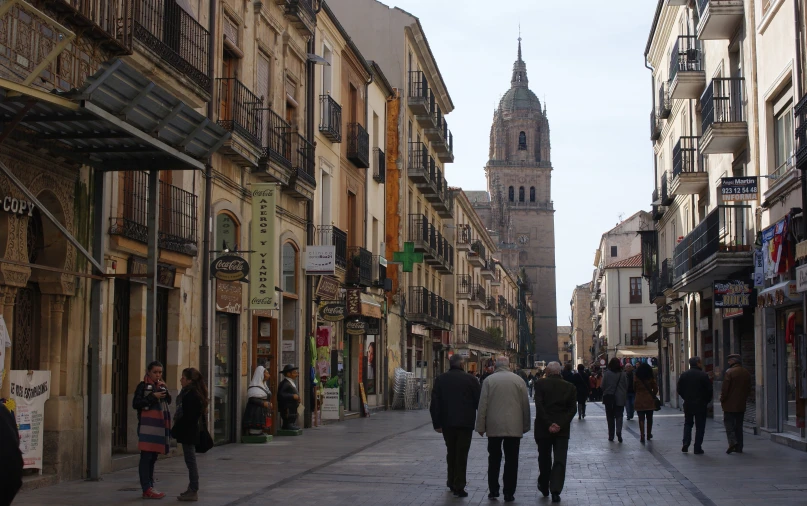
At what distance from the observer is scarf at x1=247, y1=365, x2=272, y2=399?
64.4ft

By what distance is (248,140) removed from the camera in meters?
19.4

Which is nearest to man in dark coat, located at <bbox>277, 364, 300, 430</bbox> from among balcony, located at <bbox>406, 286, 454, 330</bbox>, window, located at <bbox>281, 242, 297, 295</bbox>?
window, located at <bbox>281, 242, 297, 295</bbox>

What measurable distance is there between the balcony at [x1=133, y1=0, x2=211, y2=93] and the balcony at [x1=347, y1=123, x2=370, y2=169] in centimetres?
1156

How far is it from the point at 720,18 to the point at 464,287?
38.0 meters

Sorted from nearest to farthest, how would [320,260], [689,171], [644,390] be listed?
[644,390]
[320,260]
[689,171]

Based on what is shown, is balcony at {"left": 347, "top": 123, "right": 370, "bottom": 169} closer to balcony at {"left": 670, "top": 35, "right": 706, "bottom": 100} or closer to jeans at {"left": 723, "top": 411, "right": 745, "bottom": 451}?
balcony at {"left": 670, "top": 35, "right": 706, "bottom": 100}

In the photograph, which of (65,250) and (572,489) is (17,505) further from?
(572,489)

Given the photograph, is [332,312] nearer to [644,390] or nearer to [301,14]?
[301,14]

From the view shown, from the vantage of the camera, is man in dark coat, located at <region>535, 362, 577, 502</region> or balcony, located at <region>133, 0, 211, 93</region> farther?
balcony, located at <region>133, 0, 211, 93</region>

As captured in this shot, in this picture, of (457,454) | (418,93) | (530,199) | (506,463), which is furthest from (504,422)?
(530,199)

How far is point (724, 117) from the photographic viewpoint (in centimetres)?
2405

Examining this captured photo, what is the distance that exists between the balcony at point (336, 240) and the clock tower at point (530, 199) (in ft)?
373

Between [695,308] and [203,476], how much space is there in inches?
867

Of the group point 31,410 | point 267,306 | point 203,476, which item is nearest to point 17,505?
point 31,410
